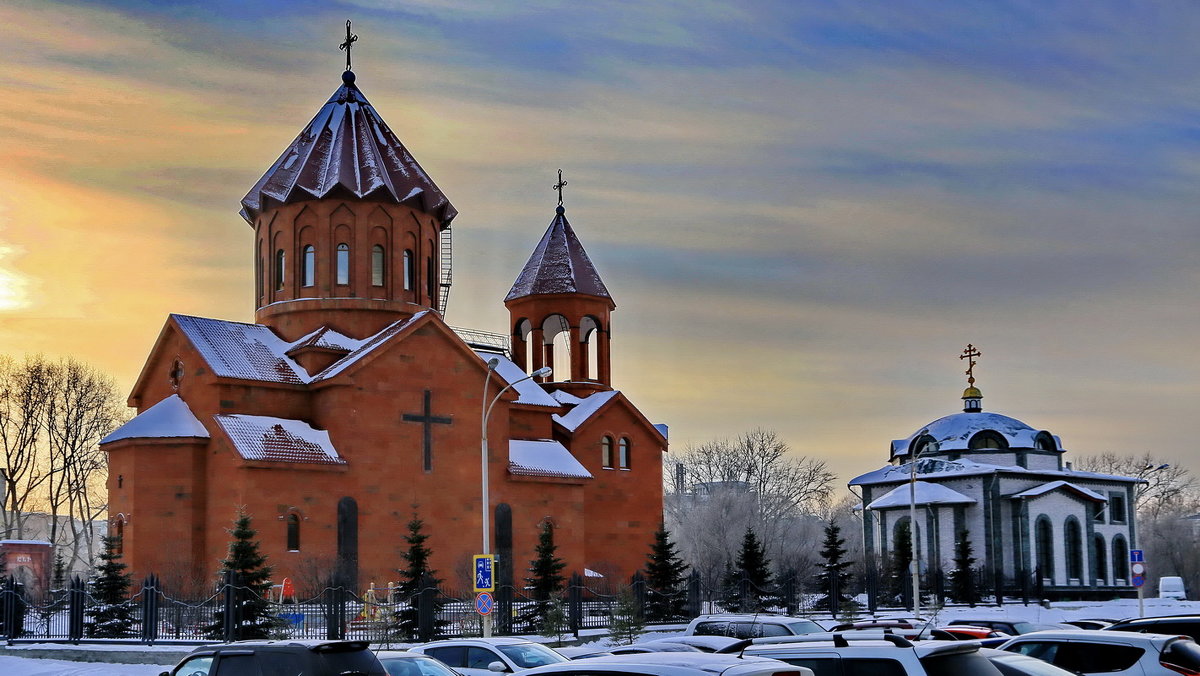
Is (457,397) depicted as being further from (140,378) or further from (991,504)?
(991,504)

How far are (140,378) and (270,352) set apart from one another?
449 centimetres

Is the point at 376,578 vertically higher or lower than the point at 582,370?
lower

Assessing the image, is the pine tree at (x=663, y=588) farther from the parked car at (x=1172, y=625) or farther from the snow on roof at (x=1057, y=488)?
the parked car at (x=1172, y=625)

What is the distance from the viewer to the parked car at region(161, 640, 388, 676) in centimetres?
1079

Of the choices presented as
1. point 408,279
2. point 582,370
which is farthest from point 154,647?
point 582,370

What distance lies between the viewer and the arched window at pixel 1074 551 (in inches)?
2051

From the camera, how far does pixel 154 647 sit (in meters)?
25.1

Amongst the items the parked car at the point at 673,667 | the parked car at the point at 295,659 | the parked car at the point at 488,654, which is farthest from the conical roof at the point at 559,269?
the parked car at the point at 673,667

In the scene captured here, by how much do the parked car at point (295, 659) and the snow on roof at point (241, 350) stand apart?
2616 cm

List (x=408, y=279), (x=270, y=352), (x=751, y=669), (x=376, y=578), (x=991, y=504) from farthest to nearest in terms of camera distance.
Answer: (x=991, y=504)
(x=408, y=279)
(x=270, y=352)
(x=376, y=578)
(x=751, y=669)

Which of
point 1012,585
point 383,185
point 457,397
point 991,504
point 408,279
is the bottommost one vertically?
point 1012,585

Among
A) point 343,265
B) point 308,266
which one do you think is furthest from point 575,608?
point 308,266

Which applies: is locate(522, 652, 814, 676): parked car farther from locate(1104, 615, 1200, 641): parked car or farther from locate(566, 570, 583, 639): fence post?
locate(566, 570, 583, 639): fence post

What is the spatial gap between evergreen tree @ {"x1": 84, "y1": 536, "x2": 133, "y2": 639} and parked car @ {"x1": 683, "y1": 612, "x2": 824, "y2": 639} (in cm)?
1300
